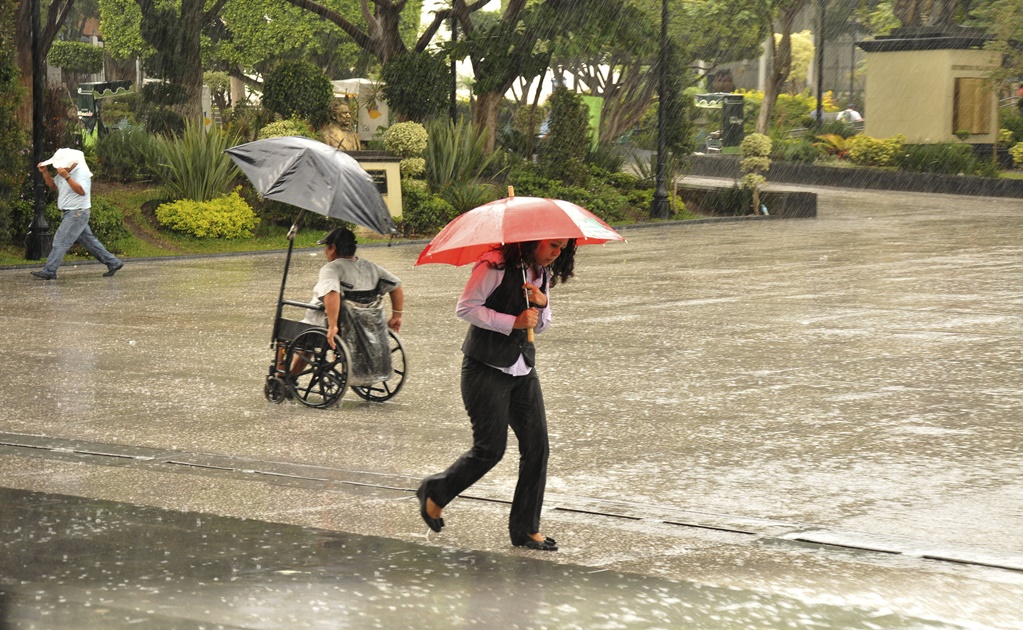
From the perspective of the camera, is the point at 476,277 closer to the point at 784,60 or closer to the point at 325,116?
the point at 325,116

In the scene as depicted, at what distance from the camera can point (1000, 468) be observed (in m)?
8.09

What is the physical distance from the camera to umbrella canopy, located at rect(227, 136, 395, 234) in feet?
31.4

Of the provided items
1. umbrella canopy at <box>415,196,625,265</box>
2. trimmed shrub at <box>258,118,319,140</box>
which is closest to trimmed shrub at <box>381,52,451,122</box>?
trimmed shrub at <box>258,118,319,140</box>

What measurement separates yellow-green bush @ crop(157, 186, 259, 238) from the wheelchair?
1508cm

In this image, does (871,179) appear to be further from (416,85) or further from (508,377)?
(508,377)

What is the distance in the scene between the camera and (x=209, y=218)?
25109mm

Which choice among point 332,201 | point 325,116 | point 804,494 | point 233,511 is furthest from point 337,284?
point 325,116

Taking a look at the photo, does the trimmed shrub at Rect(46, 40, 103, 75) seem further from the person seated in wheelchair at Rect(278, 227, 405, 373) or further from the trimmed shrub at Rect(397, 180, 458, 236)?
the person seated in wheelchair at Rect(278, 227, 405, 373)

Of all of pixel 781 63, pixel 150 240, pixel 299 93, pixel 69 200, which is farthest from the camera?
pixel 781 63

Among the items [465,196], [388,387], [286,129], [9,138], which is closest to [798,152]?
[465,196]

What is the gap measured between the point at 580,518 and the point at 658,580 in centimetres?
115

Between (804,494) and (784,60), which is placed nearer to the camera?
(804,494)

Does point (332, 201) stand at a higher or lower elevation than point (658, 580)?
higher

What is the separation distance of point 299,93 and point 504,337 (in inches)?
881
